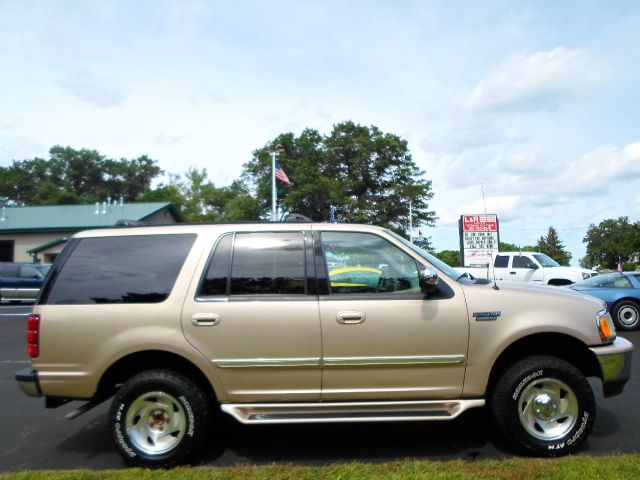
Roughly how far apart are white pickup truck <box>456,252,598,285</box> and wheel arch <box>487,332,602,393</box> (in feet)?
44.8

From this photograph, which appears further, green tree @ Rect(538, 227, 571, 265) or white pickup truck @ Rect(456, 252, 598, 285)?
green tree @ Rect(538, 227, 571, 265)

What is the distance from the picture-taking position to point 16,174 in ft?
237

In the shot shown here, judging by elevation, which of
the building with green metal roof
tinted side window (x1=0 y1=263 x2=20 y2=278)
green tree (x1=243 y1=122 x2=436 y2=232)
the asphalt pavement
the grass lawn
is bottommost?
the asphalt pavement

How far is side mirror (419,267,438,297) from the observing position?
412 centimetres

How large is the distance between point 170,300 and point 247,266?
0.67 m

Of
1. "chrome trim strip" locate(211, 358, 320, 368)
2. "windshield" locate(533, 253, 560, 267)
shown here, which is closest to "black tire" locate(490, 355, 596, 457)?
"chrome trim strip" locate(211, 358, 320, 368)

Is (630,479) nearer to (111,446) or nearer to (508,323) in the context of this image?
(508,323)

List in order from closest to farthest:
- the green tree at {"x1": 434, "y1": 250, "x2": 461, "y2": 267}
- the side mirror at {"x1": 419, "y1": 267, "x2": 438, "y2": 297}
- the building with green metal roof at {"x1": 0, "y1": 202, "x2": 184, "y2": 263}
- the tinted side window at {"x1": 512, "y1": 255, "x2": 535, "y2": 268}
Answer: the side mirror at {"x1": 419, "y1": 267, "x2": 438, "y2": 297} → the tinted side window at {"x1": 512, "y1": 255, "x2": 535, "y2": 268} → the building with green metal roof at {"x1": 0, "y1": 202, "x2": 184, "y2": 263} → the green tree at {"x1": 434, "y1": 250, "x2": 461, "y2": 267}

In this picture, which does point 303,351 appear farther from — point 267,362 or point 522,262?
point 522,262

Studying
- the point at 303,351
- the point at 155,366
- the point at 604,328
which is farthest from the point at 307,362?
the point at 604,328

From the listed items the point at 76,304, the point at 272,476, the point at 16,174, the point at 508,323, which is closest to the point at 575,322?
the point at 508,323

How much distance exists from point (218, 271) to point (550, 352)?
9.69 ft

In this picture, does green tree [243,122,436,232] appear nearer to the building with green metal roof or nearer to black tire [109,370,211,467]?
the building with green metal roof

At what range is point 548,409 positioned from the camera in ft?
14.0
